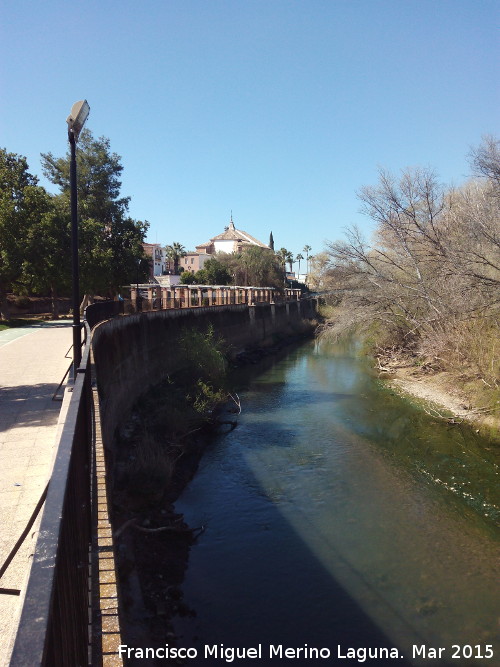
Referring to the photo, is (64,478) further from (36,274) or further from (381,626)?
(36,274)

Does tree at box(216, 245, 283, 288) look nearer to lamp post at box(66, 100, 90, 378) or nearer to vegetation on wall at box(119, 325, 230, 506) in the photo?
vegetation on wall at box(119, 325, 230, 506)

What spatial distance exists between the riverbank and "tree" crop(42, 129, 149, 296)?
19.0 metres

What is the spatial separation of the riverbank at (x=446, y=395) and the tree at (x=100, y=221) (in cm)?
1895

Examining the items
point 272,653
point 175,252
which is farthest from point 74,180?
point 175,252

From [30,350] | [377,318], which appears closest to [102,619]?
[30,350]

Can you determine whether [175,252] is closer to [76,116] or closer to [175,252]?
[175,252]

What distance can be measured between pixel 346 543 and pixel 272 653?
2881 mm

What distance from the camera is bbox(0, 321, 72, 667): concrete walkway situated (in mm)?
4016

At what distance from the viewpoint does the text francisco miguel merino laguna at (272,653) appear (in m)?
6.66

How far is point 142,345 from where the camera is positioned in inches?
762

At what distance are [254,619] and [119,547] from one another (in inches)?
96.6

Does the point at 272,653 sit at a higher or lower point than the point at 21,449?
lower

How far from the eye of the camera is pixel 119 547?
27.0ft

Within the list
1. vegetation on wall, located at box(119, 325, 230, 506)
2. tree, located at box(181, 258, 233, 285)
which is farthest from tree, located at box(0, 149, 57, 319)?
tree, located at box(181, 258, 233, 285)
